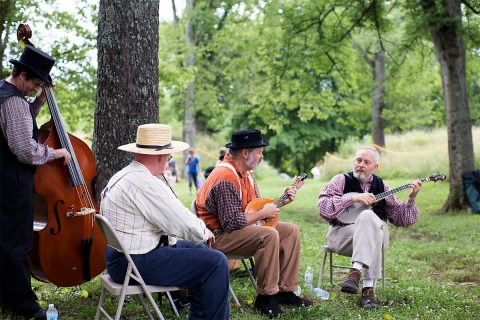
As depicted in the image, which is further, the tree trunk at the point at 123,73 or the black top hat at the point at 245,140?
the tree trunk at the point at 123,73

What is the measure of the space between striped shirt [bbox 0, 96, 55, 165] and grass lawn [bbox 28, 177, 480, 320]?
4.39 ft

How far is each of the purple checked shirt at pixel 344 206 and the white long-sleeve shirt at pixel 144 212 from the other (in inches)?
76.6

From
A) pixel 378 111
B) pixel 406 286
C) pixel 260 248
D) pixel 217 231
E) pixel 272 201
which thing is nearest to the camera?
pixel 260 248

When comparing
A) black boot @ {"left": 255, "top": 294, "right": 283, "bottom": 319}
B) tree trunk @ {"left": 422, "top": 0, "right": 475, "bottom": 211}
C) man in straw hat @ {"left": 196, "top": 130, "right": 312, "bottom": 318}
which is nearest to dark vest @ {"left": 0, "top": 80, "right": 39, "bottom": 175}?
man in straw hat @ {"left": 196, "top": 130, "right": 312, "bottom": 318}

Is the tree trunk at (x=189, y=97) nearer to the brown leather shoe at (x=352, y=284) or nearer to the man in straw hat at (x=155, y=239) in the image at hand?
the brown leather shoe at (x=352, y=284)

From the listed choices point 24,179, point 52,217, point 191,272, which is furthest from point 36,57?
point 191,272

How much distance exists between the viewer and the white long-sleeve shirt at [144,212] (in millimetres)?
4051

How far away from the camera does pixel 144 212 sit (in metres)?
4.06

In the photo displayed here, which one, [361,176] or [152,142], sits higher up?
[152,142]

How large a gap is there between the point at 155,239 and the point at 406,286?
10.2ft

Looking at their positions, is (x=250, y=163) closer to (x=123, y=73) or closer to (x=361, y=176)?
(x=361, y=176)

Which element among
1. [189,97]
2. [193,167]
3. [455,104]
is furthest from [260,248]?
[189,97]

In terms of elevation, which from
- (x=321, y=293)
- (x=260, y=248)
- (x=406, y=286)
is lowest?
(x=406, y=286)

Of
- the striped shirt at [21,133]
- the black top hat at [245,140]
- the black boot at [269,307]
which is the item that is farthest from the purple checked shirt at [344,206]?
the striped shirt at [21,133]
